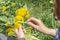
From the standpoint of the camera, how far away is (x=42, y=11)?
2.88 metres

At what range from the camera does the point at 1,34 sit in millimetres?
2275

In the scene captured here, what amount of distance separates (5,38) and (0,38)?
7cm

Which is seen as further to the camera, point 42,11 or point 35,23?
point 42,11

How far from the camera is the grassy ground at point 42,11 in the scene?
266 cm

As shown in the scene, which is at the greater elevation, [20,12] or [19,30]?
[20,12]

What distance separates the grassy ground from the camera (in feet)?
8.71

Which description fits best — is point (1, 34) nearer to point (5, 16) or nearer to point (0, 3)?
point (5, 16)

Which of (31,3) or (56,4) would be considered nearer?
(56,4)

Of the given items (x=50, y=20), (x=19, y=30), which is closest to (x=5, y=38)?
(x=19, y=30)

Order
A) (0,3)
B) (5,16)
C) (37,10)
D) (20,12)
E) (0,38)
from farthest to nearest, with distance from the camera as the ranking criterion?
(37,10)
(0,3)
(5,16)
(0,38)
(20,12)

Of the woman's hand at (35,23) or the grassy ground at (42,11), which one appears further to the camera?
the grassy ground at (42,11)

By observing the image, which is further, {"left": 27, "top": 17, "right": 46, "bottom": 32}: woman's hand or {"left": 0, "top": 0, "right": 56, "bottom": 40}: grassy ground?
{"left": 0, "top": 0, "right": 56, "bottom": 40}: grassy ground

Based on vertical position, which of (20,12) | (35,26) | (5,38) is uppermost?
(20,12)

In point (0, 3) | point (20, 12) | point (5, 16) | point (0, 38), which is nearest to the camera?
point (20, 12)
